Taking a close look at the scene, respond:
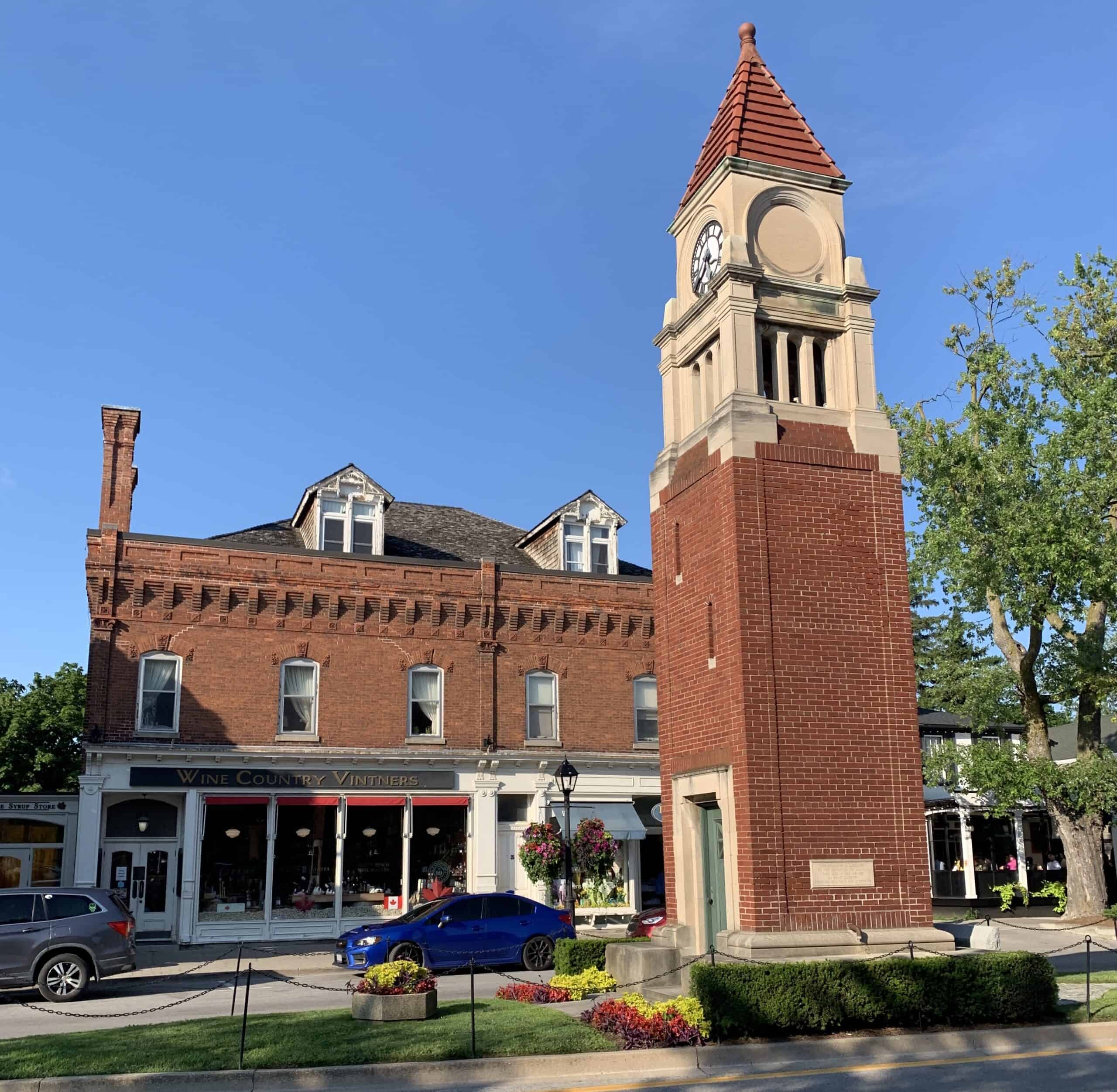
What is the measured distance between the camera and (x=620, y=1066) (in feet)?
40.5

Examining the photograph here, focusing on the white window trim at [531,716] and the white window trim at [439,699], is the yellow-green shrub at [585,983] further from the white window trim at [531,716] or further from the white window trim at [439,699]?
the white window trim at [531,716]

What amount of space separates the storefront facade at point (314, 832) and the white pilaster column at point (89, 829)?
0.03 metres

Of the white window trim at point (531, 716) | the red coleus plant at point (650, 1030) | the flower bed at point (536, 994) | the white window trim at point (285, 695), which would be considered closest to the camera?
the red coleus plant at point (650, 1030)

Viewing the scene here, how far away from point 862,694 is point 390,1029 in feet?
25.4

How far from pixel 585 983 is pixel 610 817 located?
1545 cm

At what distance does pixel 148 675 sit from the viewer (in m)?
29.4

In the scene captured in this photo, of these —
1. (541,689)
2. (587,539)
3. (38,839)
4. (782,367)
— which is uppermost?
(587,539)

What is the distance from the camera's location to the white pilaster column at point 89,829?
90.2 ft

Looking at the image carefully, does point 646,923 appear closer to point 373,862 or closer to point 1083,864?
point 373,862

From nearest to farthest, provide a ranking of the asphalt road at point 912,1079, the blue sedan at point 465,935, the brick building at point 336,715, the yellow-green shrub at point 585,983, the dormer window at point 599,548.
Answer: the asphalt road at point 912,1079, the yellow-green shrub at point 585,983, the blue sedan at point 465,935, the brick building at point 336,715, the dormer window at point 599,548

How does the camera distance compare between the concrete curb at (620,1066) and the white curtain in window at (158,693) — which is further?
the white curtain in window at (158,693)

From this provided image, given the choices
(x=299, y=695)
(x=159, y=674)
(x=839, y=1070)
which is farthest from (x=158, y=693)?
(x=839, y=1070)

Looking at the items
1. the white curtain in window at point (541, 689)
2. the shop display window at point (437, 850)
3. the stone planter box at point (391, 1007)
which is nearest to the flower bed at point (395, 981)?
the stone planter box at point (391, 1007)

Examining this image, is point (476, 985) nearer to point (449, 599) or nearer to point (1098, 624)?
point (449, 599)
